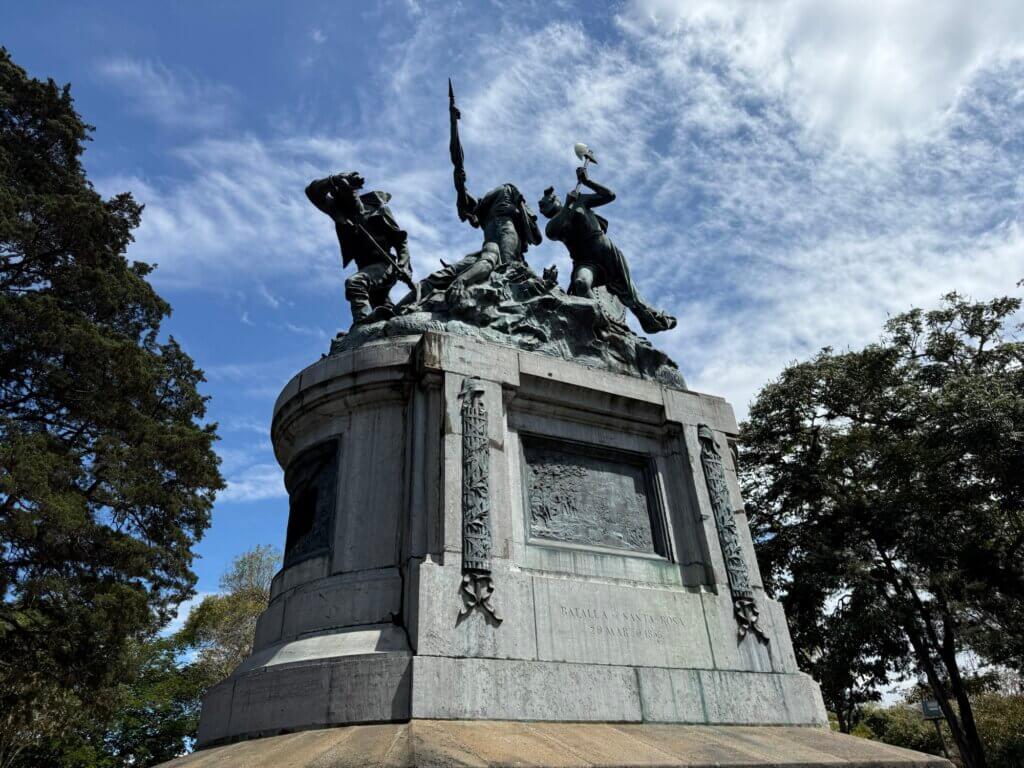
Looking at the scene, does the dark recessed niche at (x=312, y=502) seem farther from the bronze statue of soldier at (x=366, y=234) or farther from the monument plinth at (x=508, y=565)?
the bronze statue of soldier at (x=366, y=234)

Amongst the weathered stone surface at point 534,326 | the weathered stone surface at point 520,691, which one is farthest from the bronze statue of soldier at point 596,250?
the weathered stone surface at point 520,691

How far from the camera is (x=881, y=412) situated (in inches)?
800

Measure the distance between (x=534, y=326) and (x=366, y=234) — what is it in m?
3.10

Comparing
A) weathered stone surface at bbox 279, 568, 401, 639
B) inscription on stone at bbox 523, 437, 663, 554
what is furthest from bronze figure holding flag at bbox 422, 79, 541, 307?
weathered stone surface at bbox 279, 568, 401, 639

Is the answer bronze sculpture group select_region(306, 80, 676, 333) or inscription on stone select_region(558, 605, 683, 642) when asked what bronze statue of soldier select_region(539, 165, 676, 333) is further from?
inscription on stone select_region(558, 605, 683, 642)

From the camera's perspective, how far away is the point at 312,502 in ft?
25.0

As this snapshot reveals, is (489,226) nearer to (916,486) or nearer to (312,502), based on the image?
(312,502)

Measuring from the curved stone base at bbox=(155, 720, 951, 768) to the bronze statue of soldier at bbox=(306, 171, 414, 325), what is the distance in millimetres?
5958

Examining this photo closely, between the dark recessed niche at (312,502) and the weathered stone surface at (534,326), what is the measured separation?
1.36 m

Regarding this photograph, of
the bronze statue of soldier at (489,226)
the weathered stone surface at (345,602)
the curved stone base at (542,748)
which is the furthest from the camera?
the bronze statue of soldier at (489,226)

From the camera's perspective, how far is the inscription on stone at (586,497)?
727 cm

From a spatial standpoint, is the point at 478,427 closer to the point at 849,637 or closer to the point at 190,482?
the point at 190,482

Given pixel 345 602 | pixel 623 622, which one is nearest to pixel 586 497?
pixel 623 622

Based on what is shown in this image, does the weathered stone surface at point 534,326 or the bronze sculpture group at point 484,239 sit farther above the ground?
the bronze sculpture group at point 484,239
